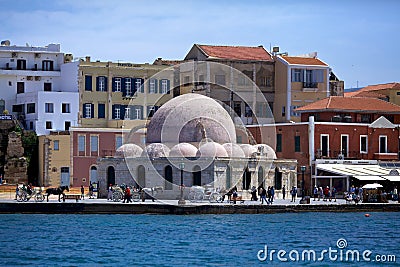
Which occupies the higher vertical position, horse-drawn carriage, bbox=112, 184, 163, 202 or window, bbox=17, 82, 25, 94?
window, bbox=17, 82, 25, 94

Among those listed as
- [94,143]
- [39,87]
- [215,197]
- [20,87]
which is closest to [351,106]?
[215,197]

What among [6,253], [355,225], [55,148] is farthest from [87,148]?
[6,253]

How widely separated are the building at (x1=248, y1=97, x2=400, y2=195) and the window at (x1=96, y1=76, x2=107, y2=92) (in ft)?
35.6

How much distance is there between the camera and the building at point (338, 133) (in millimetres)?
60781

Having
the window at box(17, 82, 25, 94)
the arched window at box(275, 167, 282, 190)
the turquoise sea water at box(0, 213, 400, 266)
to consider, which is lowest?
the turquoise sea water at box(0, 213, 400, 266)

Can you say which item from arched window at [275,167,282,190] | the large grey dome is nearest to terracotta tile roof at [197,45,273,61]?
the large grey dome

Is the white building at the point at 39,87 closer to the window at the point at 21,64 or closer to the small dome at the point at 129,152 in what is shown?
the window at the point at 21,64

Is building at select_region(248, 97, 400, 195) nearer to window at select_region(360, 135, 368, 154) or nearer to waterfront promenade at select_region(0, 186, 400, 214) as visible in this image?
window at select_region(360, 135, 368, 154)

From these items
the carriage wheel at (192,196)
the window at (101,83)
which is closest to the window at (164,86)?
the window at (101,83)

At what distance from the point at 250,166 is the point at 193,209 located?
792 centimetres

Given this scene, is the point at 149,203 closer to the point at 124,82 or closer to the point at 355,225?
the point at 355,225

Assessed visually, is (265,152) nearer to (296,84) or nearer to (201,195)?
(201,195)

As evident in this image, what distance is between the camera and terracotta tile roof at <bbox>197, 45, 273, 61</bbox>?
2825 inches

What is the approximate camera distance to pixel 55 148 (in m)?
65.7
